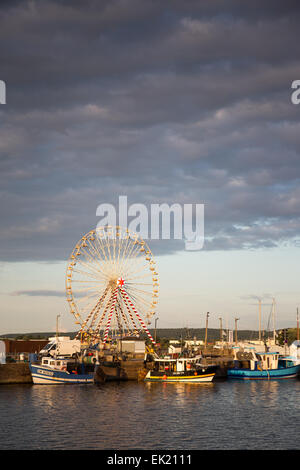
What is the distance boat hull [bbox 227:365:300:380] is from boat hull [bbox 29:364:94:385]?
30.3 m

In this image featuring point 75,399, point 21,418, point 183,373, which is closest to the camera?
point 21,418

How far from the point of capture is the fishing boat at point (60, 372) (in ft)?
285

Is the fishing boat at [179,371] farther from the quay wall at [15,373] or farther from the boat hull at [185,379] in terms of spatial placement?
the quay wall at [15,373]

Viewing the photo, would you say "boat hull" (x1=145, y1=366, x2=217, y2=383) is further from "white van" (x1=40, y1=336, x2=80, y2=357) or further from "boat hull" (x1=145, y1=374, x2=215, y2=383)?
"white van" (x1=40, y1=336, x2=80, y2=357)

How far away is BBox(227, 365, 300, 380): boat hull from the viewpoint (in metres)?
102

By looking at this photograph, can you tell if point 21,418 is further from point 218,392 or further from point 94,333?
point 94,333

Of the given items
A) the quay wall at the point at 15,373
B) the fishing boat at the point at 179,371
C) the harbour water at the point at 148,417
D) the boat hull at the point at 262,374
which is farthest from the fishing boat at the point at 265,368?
the quay wall at the point at 15,373

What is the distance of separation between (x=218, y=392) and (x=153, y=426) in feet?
99.9

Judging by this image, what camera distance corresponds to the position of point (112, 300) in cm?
10644

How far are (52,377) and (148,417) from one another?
33794 mm

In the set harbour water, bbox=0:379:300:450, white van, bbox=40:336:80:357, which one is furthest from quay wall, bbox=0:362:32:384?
white van, bbox=40:336:80:357

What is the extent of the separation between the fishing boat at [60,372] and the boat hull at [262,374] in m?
27.8

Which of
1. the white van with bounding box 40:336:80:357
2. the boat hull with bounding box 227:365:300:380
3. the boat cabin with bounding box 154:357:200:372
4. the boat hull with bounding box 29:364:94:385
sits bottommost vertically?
the boat hull with bounding box 227:365:300:380
